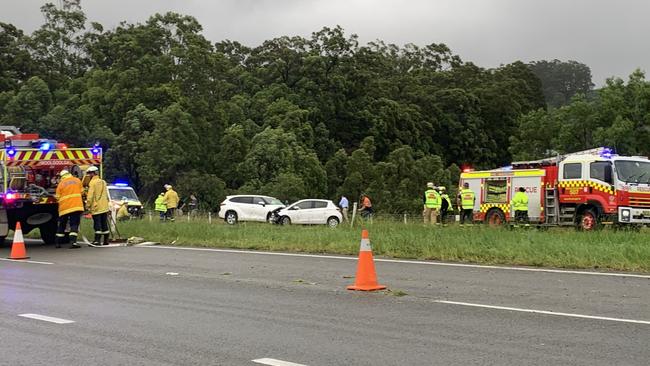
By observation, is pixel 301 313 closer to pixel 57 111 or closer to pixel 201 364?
pixel 201 364

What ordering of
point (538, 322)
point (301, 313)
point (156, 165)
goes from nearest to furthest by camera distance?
point (538, 322) < point (301, 313) < point (156, 165)

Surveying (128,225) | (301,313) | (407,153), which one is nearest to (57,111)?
(407,153)

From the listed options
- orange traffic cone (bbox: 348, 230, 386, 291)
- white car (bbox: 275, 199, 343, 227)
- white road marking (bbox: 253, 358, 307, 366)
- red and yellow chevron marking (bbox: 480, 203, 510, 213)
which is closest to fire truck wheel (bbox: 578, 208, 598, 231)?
red and yellow chevron marking (bbox: 480, 203, 510, 213)

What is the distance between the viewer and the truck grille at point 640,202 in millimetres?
22219

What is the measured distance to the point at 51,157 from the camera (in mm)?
16703

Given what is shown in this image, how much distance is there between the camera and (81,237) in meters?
18.2

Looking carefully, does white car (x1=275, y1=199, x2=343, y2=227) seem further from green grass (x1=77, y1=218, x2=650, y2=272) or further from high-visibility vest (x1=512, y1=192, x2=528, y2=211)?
green grass (x1=77, y1=218, x2=650, y2=272)

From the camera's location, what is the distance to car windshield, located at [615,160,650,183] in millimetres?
22406

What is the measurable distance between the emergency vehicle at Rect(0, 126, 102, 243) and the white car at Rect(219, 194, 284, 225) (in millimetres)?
15672

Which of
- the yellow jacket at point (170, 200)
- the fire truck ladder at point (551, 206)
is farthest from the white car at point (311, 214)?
the fire truck ladder at point (551, 206)

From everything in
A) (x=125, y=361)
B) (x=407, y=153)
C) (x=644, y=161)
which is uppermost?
(x=407, y=153)

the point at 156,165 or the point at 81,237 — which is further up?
the point at 156,165

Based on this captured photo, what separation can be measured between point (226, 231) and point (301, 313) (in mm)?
10664

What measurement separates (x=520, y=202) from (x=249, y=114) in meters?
40.7
